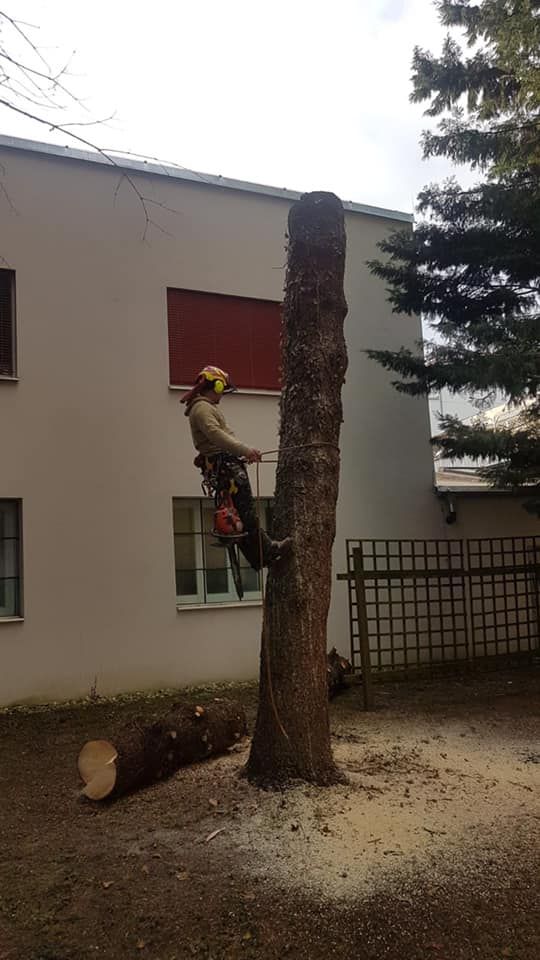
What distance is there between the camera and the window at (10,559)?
812 cm

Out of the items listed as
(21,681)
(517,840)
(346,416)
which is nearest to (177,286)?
(346,416)

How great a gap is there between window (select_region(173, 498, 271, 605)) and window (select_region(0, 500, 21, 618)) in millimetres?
1851

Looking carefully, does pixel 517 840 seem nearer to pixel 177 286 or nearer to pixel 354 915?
pixel 354 915

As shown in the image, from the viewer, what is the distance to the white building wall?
819cm

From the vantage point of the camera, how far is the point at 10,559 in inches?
323

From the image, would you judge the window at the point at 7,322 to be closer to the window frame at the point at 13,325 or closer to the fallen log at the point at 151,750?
the window frame at the point at 13,325

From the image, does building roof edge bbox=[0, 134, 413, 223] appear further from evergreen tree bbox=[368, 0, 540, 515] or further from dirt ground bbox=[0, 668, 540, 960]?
dirt ground bbox=[0, 668, 540, 960]

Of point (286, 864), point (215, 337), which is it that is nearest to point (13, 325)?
point (215, 337)

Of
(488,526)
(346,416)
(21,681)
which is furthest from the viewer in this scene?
(488,526)

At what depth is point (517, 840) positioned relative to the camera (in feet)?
12.6

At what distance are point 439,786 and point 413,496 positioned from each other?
602 centimetres

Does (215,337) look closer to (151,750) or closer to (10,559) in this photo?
(10,559)

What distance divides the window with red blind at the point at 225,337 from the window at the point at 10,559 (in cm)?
249

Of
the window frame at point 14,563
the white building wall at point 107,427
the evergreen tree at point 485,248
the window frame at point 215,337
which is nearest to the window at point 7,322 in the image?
the white building wall at point 107,427
